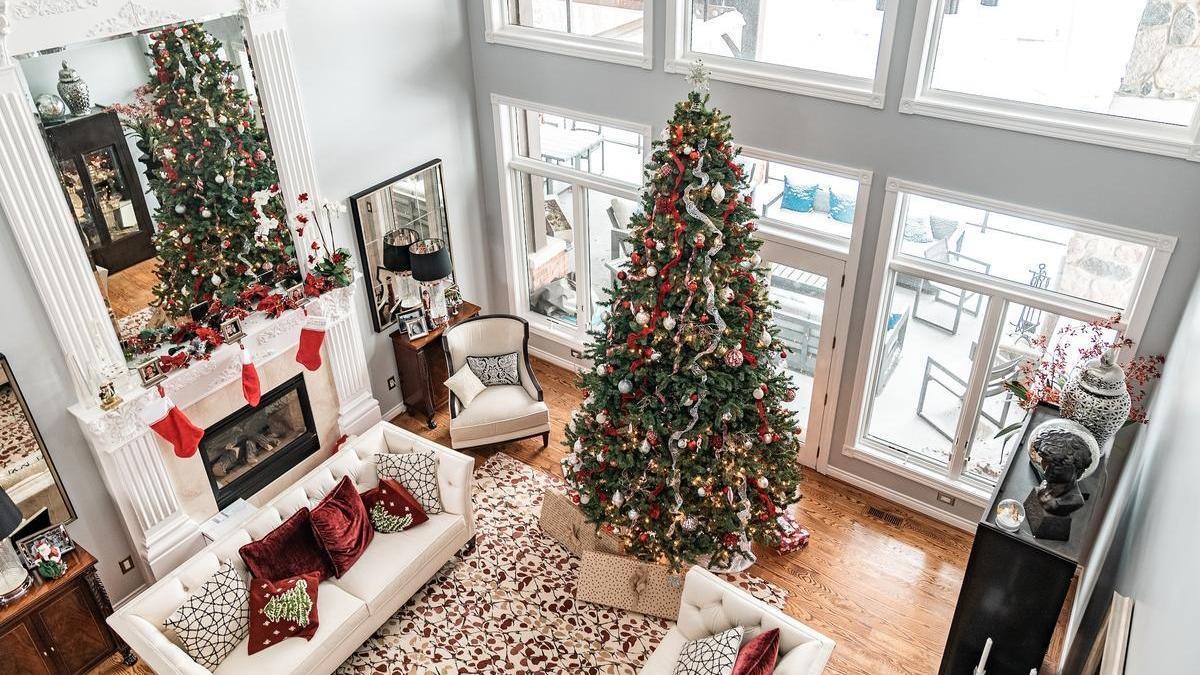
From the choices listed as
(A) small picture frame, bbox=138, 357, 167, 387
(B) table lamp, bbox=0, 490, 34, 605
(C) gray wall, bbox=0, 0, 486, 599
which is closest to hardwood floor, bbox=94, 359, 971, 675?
(B) table lamp, bbox=0, 490, 34, 605

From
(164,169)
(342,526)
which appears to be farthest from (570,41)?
(342,526)

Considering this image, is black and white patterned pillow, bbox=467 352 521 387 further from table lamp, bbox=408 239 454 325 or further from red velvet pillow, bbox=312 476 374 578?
red velvet pillow, bbox=312 476 374 578

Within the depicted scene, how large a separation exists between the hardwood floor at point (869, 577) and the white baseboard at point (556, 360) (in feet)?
4.65

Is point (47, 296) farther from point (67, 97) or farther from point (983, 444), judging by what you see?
point (983, 444)

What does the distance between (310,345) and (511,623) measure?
2.44 meters

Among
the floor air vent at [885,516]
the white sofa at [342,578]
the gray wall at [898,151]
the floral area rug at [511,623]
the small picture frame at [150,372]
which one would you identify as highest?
the gray wall at [898,151]

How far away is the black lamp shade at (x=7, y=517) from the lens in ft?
13.9

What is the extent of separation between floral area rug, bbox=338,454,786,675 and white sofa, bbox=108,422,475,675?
20cm

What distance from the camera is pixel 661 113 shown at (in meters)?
6.18

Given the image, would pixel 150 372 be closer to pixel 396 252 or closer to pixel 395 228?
pixel 396 252

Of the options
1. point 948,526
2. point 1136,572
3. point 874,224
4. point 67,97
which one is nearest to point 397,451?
point 67,97

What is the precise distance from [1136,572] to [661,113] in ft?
13.6

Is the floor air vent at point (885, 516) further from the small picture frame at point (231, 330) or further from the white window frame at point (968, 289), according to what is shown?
the small picture frame at point (231, 330)

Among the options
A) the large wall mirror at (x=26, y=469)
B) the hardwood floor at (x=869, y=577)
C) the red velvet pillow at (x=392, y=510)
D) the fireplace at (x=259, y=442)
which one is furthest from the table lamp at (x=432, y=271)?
the large wall mirror at (x=26, y=469)
